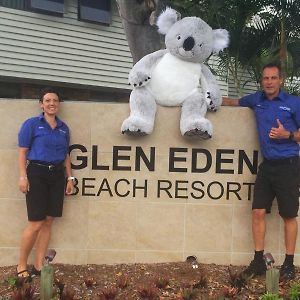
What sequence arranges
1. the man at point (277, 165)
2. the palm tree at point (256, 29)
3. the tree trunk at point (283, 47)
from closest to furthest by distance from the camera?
the man at point (277, 165) < the palm tree at point (256, 29) < the tree trunk at point (283, 47)

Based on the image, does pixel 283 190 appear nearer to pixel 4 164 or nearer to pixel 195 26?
pixel 195 26

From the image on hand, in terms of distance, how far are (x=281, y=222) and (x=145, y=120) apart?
5.59 feet

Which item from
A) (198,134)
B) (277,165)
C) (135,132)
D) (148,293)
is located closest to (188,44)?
(198,134)

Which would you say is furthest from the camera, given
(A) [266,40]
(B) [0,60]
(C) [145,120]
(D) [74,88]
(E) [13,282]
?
(D) [74,88]

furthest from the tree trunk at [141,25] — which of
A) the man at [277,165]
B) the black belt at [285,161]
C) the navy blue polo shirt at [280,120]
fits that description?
the black belt at [285,161]

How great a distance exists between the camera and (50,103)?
4.47 meters

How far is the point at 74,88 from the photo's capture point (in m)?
12.6

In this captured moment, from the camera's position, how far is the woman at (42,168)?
174 inches

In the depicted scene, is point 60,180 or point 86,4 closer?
→ point 60,180

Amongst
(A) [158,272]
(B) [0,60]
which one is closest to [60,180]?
(A) [158,272]

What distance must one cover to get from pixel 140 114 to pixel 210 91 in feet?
2.38

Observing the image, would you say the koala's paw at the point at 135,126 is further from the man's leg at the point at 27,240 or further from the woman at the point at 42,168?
the man's leg at the point at 27,240

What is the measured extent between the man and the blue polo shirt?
1.86 m

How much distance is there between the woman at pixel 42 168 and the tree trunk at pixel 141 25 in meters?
2.02
